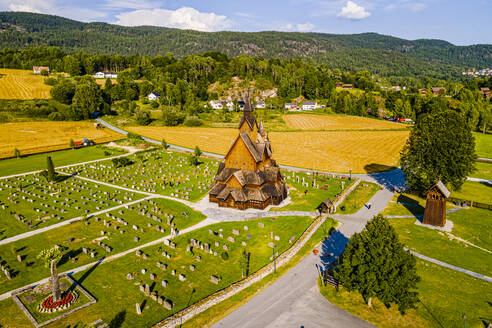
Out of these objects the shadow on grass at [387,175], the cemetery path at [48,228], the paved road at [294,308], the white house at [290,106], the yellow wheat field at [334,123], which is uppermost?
the white house at [290,106]

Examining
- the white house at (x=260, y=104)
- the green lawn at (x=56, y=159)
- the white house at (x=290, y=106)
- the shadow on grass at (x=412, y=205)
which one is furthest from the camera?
the white house at (x=290, y=106)

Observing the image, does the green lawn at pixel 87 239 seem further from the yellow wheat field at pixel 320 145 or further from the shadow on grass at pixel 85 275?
the yellow wheat field at pixel 320 145

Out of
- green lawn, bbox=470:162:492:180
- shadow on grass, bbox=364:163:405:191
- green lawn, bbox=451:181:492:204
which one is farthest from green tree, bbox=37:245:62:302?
green lawn, bbox=470:162:492:180

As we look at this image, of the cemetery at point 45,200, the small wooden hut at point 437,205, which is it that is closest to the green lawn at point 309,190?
the small wooden hut at point 437,205

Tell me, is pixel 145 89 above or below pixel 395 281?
above

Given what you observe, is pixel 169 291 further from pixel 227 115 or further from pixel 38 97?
pixel 38 97

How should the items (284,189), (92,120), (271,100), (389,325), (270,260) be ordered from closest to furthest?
(389,325), (270,260), (284,189), (92,120), (271,100)

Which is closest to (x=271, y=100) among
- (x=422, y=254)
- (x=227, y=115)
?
(x=227, y=115)
